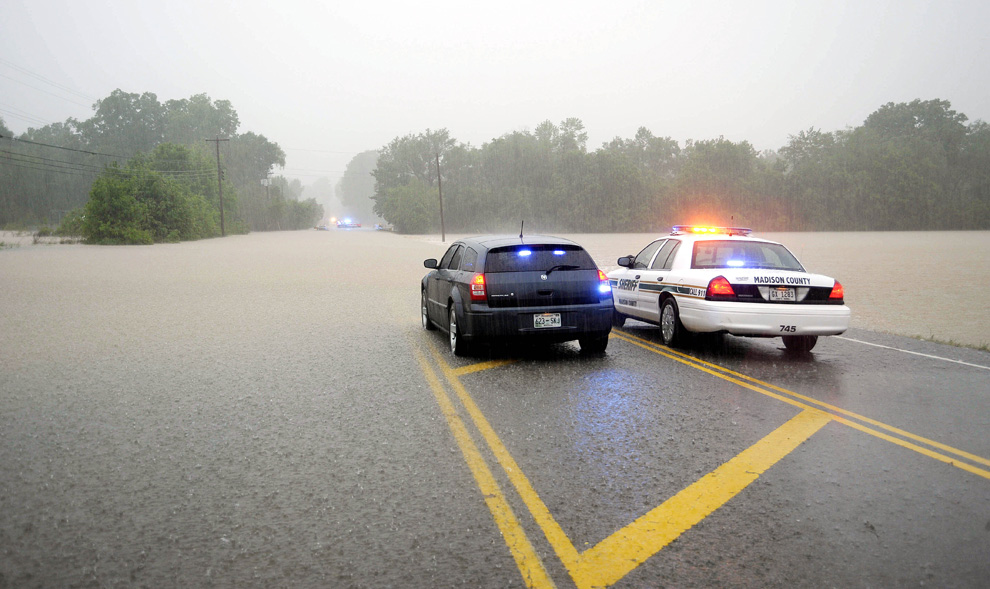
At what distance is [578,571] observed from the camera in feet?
10.9

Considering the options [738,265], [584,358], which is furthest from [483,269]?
[738,265]

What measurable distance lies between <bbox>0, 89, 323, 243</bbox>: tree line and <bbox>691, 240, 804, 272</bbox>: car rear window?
185ft

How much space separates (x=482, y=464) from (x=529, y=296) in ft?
12.7

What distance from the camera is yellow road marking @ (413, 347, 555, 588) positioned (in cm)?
330

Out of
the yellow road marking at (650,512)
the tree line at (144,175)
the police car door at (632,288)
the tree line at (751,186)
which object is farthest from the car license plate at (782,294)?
the tree line at (751,186)

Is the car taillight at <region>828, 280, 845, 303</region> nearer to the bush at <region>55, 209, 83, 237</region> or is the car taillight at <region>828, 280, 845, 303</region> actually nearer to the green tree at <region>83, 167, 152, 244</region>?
the green tree at <region>83, 167, 152, 244</region>

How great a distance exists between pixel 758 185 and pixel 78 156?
103678 millimetres

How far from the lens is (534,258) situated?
8844mm

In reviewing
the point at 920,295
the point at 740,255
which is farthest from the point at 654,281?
the point at 920,295

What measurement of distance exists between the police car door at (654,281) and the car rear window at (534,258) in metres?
1.43

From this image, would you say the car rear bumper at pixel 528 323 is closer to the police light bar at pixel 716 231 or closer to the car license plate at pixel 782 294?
the car license plate at pixel 782 294

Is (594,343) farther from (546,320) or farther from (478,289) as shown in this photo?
(478,289)

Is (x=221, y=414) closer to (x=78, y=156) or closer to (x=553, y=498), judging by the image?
(x=553, y=498)

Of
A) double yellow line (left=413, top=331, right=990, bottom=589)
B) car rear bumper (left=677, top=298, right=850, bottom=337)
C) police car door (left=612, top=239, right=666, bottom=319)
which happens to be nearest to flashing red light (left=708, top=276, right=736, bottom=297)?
car rear bumper (left=677, top=298, right=850, bottom=337)
